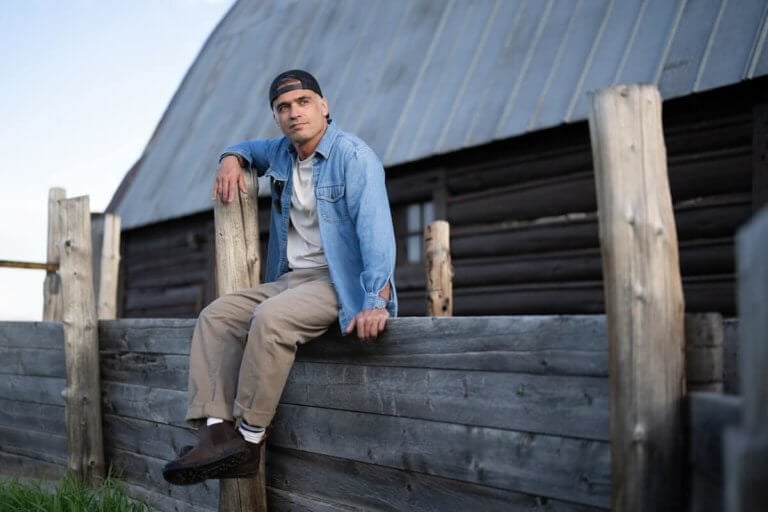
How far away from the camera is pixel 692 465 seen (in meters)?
2.42

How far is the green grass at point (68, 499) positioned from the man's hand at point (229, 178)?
1648mm

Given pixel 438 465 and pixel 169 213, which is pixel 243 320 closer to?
pixel 438 465

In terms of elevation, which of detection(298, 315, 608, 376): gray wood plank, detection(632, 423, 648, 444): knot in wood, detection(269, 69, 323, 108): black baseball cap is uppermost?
detection(269, 69, 323, 108): black baseball cap

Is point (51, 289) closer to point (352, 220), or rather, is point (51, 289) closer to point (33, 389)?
point (33, 389)

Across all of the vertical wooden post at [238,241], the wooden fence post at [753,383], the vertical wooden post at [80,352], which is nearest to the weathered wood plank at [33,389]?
the vertical wooden post at [80,352]

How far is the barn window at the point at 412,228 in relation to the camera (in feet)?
27.5

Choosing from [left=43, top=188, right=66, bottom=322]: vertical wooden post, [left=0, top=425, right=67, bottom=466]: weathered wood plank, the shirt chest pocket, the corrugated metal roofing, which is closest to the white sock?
the shirt chest pocket

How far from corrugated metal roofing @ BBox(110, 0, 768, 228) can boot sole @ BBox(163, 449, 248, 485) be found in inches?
150

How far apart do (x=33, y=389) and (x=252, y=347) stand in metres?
3.21

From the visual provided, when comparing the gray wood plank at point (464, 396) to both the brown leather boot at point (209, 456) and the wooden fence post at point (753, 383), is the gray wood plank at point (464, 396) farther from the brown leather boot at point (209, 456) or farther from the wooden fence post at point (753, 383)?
the wooden fence post at point (753, 383)

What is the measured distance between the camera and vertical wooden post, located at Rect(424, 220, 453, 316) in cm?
620

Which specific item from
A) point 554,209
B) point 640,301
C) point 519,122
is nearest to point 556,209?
point 554,209

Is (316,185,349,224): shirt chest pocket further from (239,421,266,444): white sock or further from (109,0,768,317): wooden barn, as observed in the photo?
(109,0,768,317): wooden barn

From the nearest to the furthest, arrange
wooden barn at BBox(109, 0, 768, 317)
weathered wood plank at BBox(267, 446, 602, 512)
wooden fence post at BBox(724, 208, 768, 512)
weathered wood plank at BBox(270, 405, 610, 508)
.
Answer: wooden fence post at BBox(724, 208, 768, 512) < weathered wood plank at BBox(270, 405, 610, 508) < weathered wood plank at BBox(267, 446, 602, 512) < wooden barn at BBox(109, 0, 768, 317)
